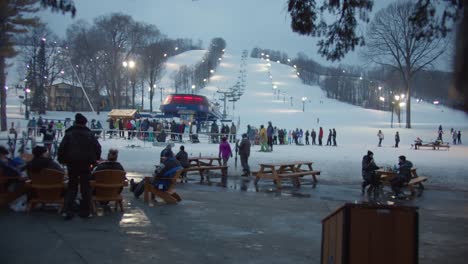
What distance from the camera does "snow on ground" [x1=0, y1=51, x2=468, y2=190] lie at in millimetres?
20545

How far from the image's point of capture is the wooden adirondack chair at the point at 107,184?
9.23 meters

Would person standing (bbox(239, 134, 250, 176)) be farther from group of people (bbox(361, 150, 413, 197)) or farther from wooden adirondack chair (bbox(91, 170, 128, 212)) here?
wooden adirondack chair (bbox(91, 170, 128, 212))

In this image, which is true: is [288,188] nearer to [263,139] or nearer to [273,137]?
[263,139]

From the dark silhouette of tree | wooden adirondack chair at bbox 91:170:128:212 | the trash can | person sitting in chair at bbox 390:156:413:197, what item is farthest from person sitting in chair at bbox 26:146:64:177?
person sitting in chair at bbox 390:156:413:197

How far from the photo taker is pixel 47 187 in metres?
8.75

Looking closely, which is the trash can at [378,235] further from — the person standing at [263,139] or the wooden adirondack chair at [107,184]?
the person standing at [263,139]

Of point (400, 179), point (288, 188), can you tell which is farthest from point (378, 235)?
point (288, 188)

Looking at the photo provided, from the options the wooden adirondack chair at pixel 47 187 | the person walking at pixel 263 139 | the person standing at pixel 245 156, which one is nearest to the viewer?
the wooden adirondack chair at pixel 47 187

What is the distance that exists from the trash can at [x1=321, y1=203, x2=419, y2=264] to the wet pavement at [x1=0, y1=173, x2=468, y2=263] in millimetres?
2169

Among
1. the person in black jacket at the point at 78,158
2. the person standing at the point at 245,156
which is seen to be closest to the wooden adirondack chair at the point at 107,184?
the person in black jacket at the point at 78,158

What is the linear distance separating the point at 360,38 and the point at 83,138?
17.9 feet

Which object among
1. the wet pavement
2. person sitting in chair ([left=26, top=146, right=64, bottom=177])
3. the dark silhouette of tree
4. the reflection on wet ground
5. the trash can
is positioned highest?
the dark silhouette of tree

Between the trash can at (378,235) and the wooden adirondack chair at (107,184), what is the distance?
567cm

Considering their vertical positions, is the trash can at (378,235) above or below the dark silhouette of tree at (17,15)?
below
